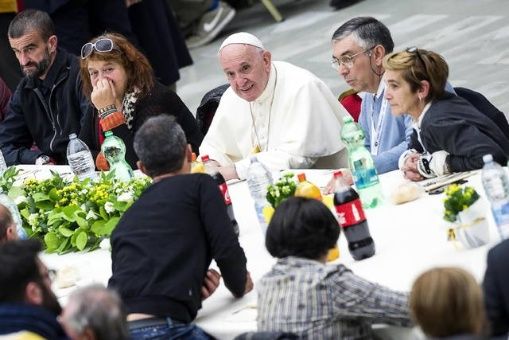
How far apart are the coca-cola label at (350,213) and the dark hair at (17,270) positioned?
123 centimetres

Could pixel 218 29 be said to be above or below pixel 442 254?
above

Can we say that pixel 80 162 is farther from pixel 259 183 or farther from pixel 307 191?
pixel 307 191

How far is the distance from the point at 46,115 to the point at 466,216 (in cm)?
416

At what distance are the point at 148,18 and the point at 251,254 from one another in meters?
5.60

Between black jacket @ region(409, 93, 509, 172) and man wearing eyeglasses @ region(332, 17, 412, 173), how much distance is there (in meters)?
0.76

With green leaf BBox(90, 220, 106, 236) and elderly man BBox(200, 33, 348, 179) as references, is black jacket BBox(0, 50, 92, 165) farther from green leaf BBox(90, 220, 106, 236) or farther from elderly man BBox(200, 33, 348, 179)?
green leaf BBox(90, 220, 106, 236)

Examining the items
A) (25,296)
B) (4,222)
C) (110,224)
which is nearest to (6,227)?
(4,222)

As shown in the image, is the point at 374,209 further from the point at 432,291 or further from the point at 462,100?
the point at 432,291

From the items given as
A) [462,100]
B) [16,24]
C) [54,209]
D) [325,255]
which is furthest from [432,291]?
[16,24]

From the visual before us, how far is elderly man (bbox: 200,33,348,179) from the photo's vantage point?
Answer: 260 inches

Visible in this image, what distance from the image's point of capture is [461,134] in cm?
557

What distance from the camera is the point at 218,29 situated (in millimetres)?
13867

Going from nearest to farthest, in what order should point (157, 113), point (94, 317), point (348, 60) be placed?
1. point (94, 317)
2. point (348, 60)
3. point (157, 113)

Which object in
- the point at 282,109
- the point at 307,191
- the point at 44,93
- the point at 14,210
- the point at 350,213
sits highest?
the point at 44,93
